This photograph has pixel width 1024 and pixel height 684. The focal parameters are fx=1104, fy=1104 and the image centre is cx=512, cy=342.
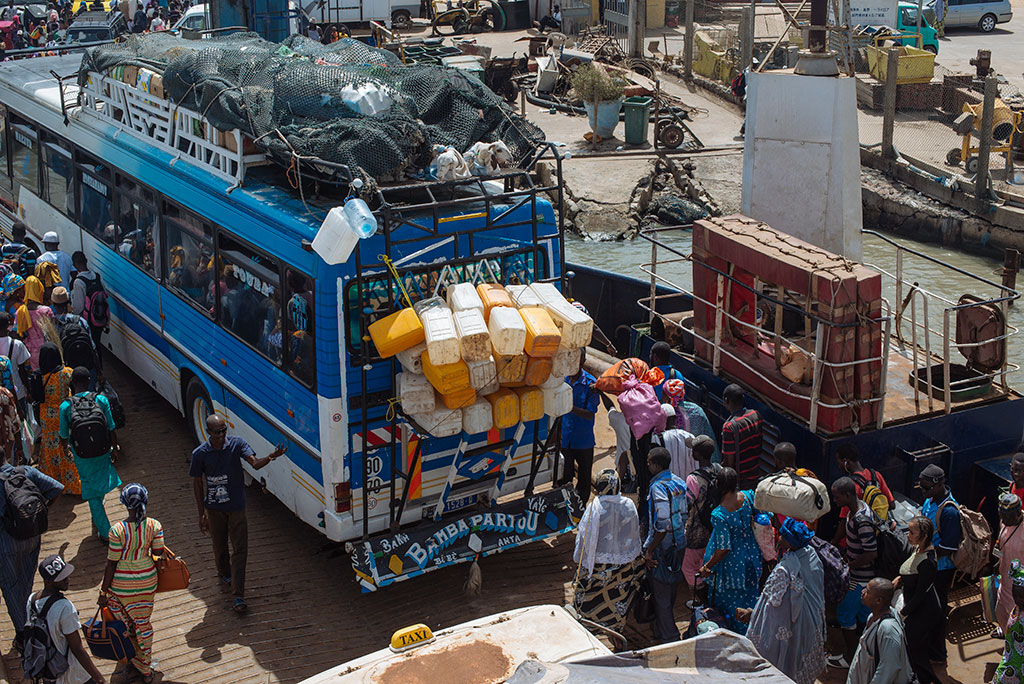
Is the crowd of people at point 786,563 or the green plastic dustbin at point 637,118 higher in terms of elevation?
the green plastic dustbin at point 637,118

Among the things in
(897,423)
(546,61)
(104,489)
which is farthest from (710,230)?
(546,61)

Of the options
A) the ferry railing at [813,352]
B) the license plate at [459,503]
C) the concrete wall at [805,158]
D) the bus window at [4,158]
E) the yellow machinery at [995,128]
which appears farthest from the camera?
the yellow machinery at [995,128]

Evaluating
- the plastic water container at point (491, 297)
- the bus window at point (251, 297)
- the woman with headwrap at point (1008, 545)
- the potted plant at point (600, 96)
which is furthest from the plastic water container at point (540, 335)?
the potted plant at point (600, 96)

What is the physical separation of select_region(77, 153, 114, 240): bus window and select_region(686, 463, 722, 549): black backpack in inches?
266

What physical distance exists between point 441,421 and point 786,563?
7.78 feet

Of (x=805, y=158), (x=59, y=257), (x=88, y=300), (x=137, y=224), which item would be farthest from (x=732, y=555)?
(x=59, y=257)

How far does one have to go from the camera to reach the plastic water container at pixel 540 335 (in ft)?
23.5

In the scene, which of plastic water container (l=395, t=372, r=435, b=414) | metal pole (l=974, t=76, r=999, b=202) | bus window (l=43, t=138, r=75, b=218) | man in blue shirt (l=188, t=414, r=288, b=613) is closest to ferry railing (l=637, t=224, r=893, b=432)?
plastic water container (l=395, t=372, r=435, b=414)

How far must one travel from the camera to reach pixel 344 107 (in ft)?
27.6

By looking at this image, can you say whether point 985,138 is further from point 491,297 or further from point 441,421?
point 441,421

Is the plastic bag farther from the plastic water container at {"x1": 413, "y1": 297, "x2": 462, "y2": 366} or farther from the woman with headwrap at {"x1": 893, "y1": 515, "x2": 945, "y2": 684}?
the woman with headwrap at {"x1": 893, "y1": 515, "x2": 945, "y2": 684}

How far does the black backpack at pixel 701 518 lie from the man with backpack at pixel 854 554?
30.7 inches

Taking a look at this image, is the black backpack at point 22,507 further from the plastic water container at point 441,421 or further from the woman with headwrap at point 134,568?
the plastic water container at point 441,421

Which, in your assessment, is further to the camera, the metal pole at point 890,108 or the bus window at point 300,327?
the metal pole at point 890,108
